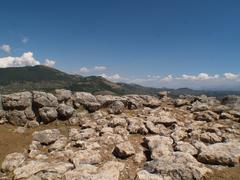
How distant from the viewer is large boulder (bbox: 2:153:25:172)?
1684 centimetres

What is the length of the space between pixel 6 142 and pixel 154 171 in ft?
53.6

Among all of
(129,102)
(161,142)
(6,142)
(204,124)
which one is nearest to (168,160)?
(161,142)

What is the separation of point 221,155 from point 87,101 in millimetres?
20712

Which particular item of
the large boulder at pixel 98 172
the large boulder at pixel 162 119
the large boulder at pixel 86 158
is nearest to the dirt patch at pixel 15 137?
the large boulder at pixel 86 158

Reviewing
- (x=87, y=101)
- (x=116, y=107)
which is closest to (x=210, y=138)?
(x=116, y=107)

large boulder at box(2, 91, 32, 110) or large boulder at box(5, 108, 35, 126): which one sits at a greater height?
large boulder at box(2, 91, 32, 110)

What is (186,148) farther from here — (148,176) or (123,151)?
(148,176)

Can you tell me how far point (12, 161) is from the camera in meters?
17.5

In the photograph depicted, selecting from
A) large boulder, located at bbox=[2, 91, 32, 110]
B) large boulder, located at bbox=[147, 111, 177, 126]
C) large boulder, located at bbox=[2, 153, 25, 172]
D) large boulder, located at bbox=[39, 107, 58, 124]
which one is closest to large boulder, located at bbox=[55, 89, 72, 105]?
large boulder, located at bbox=[39, 107, 58, 124]

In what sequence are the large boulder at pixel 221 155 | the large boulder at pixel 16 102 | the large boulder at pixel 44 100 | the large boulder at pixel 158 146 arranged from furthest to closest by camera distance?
the large boulder at pixel 44 100 < the large boulder at pixel 16 102 < the large boulder at pixel 158 146 < the large boulder at pixel 221 155

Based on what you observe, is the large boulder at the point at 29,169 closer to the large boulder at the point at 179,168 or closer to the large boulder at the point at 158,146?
the large boulder at the point at 179,168

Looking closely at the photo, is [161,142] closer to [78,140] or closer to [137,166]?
[137,166]

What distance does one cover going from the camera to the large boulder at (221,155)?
590 inches

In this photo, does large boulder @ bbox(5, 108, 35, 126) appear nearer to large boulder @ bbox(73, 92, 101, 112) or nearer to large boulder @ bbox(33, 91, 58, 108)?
large boulder @ bbox(33, 91, 58, 108)
